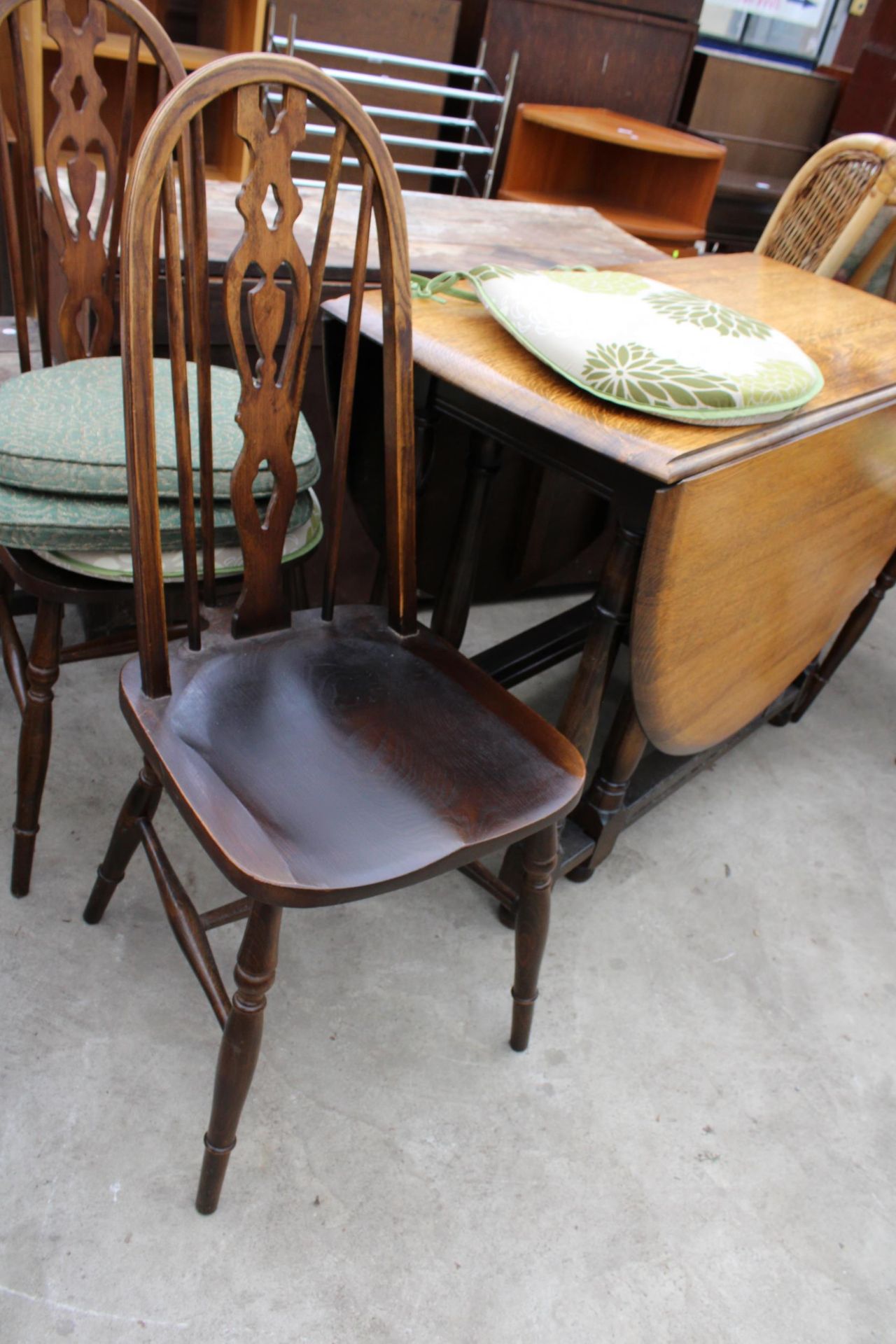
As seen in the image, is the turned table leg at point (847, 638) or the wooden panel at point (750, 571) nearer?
the wooden panel at point (750, 571)

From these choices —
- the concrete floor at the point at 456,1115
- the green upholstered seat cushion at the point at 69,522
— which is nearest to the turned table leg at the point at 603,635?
the concrete floor at the point at 456,1115

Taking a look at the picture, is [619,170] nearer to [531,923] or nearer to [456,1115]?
[531,923]

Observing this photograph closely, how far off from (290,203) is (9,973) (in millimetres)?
1049

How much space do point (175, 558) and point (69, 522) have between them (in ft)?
0.45

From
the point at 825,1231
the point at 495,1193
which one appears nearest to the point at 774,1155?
the point at 825,1231

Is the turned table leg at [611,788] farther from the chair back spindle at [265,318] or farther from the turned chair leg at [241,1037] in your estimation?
the turned chair leg at [241,1037]

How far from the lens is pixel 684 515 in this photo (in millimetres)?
1133

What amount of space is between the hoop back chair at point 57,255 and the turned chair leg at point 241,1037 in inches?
20.0

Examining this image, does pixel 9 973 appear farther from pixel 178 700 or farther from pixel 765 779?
pixel 765 779

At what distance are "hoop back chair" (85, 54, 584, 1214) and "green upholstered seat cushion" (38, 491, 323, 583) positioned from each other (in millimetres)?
81

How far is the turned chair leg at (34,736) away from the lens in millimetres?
1272

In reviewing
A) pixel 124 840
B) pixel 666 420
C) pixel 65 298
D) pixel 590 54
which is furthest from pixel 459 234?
pixel 590 54

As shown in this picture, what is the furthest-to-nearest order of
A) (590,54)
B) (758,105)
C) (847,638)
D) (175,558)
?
(758,105)
(590,54)
(847,638)
(175,558)

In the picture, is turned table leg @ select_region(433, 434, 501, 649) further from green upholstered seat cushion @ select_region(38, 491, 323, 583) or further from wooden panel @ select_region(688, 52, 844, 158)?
wooden panel @ select_region(688, 52, 844, 158)
